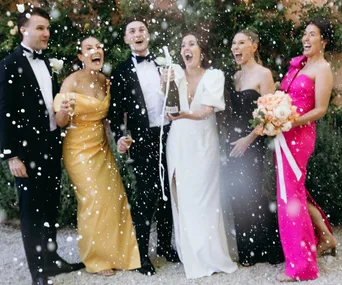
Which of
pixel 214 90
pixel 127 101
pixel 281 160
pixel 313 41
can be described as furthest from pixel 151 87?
pixel 313 41

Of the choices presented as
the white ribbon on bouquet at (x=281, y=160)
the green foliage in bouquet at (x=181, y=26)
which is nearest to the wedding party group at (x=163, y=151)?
the white ribbon on bouquet at (x=281, y=160)

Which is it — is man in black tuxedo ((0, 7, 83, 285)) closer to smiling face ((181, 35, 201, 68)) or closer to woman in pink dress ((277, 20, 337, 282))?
smiling face ((181, 35, 201, 68))

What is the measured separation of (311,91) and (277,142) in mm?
499

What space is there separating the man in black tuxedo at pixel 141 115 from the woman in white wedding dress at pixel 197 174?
0.57ft

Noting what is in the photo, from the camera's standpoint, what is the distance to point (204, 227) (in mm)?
4793

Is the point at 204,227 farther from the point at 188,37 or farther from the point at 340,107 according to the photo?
the point at 340,107

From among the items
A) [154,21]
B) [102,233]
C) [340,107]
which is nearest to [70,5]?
[154,21]

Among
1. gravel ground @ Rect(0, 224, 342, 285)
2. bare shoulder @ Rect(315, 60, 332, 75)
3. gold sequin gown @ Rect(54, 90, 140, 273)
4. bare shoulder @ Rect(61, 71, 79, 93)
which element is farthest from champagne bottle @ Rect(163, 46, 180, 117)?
gravel ground @ Rect(0, 224, 342, 285)

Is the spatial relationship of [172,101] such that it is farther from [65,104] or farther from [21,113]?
[21,113]

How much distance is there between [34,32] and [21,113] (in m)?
0.67

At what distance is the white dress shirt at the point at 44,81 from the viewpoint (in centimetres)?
458

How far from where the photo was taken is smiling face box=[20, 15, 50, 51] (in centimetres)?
453

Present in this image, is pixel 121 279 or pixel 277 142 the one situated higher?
pixel 277 142

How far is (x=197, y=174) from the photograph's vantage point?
479cm
